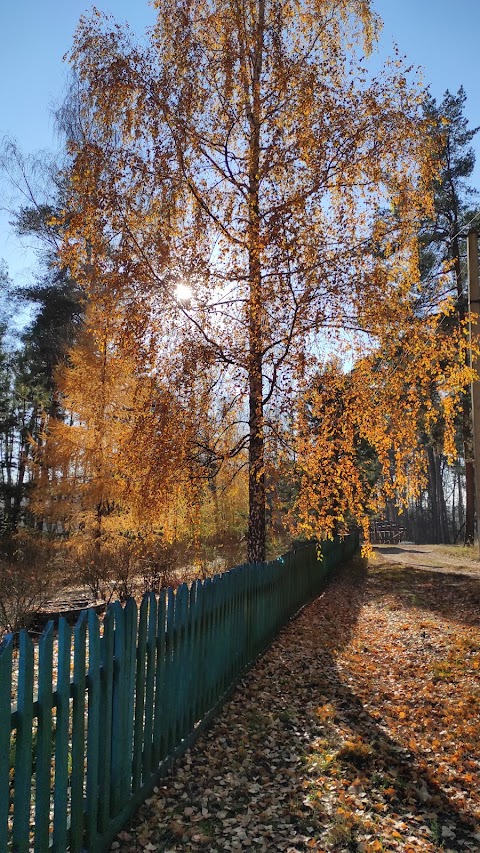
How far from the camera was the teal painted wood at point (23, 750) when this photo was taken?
8.07ft

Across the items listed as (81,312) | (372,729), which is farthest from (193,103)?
(81,312)

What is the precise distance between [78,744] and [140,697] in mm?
835

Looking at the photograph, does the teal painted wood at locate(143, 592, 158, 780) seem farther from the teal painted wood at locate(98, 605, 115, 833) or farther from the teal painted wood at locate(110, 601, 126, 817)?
the teal painted wood at locate(98, 605, 115, 833)

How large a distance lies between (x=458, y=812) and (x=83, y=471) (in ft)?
41.8

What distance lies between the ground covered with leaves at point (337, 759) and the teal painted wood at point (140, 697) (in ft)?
0.82

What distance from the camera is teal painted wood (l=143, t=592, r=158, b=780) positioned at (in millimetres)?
3902

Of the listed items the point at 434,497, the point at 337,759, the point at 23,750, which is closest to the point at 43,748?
the point at 23,750

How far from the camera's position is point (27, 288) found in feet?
75.2

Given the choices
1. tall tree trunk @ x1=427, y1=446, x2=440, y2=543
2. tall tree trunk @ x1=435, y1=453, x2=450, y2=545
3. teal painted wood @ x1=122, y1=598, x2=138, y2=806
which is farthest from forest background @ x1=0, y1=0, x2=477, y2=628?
tall tree trunk @ x1=435, y1=453, x2=450, y2=545

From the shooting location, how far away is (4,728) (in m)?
2.36

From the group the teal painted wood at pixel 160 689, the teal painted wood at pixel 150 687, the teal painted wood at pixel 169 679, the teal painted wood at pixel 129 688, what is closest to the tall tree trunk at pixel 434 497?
the teal painted wood at pixel 169 679

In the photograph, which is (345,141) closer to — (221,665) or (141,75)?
(141,75)

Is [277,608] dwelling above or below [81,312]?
below

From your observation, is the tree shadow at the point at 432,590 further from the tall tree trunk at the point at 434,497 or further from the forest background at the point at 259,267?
the tall tree trunk at the point at 434,497
